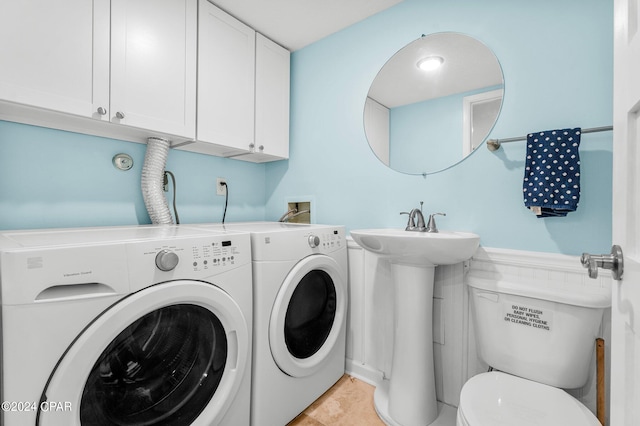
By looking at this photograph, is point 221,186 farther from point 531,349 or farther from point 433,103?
point 531,349

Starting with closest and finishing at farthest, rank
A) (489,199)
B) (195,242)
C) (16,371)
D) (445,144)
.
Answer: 1. (16,371)
2. (195,242)
3. (489,199)
4. (445,144)

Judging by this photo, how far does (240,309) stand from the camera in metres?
1.16

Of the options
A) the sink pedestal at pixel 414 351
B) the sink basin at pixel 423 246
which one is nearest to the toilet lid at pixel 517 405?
the sink pedestal at pixel 414 351

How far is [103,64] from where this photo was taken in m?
1.27

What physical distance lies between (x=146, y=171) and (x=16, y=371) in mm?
1127

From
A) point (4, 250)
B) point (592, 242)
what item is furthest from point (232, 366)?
point (592, 242)

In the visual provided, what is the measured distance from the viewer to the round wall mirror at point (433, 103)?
1.44 m

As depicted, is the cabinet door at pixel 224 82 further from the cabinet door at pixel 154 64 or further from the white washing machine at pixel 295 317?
the white washing machine at pixel 295 317

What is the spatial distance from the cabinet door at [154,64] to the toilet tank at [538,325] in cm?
169

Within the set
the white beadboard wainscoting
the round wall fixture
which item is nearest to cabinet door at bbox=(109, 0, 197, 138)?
the round wall fixture

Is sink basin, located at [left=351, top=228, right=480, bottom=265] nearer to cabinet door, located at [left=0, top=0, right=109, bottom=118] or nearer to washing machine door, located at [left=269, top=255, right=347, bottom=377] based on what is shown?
washing machine door, located at [left=269, top=255, right=347, bottom=377]

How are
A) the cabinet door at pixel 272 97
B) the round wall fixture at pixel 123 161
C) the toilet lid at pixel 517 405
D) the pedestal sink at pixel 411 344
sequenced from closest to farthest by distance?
the toilet lid at pixel 517 405 → the pedestal sink at pixel 411 344 → the round wall fixture at pixel 123 161 → the cabinet door at pixel 272 97

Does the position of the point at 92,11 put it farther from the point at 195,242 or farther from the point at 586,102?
the point at 586,102

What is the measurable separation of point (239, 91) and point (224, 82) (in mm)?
107
